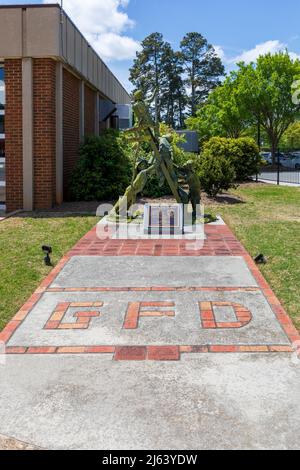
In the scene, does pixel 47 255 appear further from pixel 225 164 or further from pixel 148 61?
pixel 148 61

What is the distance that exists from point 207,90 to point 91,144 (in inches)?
1805

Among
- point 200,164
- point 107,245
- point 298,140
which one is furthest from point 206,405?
point 298,140

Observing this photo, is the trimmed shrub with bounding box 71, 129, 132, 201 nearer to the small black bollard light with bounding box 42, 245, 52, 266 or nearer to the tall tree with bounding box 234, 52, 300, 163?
the small black bollard light with bounding box 42, 245, 52, 266

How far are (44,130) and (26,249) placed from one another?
496 cm

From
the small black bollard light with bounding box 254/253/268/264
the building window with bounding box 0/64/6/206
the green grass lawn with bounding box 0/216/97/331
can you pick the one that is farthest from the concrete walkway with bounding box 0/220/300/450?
the building window with bounding box 0/64/6/206

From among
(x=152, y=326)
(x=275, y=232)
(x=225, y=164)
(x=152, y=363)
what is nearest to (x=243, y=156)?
(x=225, y=164)

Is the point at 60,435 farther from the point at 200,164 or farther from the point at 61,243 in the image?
the point at 200,164

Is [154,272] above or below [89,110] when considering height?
below

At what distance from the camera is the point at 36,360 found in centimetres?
379

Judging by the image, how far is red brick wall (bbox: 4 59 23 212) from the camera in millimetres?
11547

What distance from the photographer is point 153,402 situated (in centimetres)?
314

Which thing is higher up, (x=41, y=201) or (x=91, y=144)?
(x=91, y=144)
